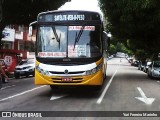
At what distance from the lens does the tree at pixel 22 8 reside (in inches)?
1075

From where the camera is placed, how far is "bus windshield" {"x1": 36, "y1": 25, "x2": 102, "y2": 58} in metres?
14.8

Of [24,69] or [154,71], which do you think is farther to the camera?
[24,69]

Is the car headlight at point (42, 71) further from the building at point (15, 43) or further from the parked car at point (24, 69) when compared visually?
the building at point (15, 43)

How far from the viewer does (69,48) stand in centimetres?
1491

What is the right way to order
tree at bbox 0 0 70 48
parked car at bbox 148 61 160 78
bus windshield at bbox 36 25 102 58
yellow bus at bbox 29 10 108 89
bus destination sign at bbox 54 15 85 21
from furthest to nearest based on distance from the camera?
parked car at bbox 148 61 160 78 < tree at bbox 0 0 70 48 < bus destination sign at bbox 54 15 85 21 < bus windshield at bbox 36 25 102 58 < yellow bus at bbox 29 10 108 89

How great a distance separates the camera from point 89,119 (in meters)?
10.1

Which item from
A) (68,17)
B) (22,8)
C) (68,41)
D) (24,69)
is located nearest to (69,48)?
(68,41)

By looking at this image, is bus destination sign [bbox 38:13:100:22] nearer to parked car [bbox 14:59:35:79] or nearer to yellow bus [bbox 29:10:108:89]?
yellow bus [bbox 29:10:108:89]

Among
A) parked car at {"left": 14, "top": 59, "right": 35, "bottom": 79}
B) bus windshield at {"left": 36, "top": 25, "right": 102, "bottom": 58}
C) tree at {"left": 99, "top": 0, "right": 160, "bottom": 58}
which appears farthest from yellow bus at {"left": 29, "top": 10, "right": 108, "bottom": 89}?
parked car at {"left": 14, "top": 59, "right": 35, "bottom": 79}

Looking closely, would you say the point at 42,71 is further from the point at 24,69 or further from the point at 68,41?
the point at 24,69

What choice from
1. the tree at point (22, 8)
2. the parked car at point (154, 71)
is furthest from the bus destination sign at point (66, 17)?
the parked car at point (154, 71)

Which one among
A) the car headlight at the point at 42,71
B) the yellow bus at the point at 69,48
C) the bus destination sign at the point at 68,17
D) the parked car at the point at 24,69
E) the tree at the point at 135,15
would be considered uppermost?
the tree at the point at 135,15

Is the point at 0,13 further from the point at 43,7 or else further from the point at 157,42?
the point at 157,42

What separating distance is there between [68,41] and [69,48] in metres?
0.27
